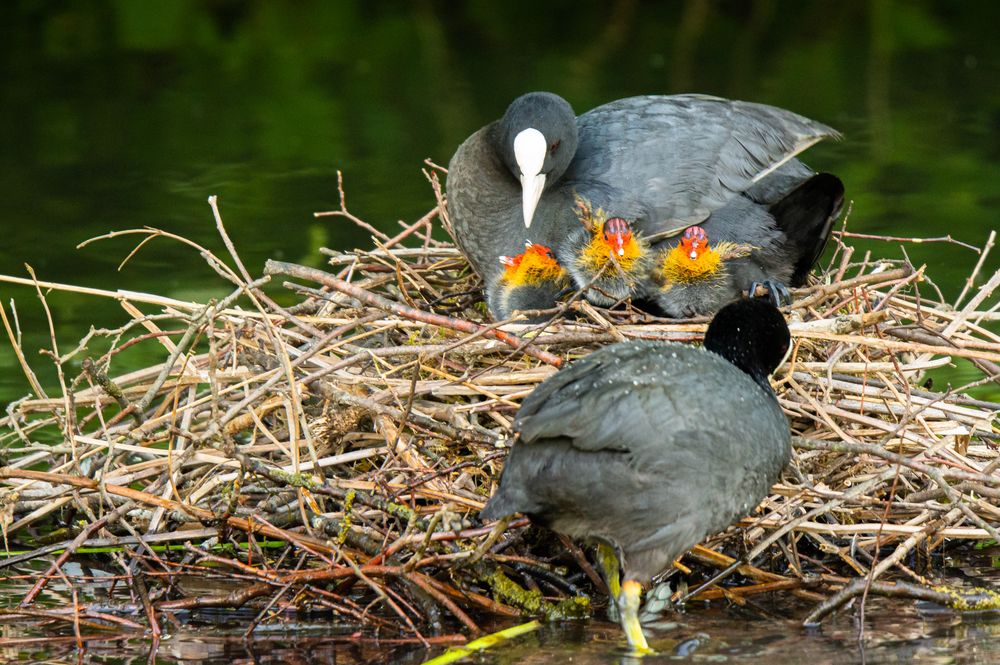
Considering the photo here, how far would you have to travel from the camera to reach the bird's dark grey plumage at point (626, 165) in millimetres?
4258

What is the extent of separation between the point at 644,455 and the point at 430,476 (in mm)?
627

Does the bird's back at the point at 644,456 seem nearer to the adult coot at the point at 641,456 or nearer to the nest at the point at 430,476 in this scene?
the adult coot at the point at 641,456

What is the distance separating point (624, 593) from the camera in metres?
3.22

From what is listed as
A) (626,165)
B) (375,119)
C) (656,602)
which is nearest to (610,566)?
(656,602)

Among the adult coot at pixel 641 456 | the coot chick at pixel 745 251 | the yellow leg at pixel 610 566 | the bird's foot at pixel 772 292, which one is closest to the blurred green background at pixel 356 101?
the coot chick at pixel 745 251

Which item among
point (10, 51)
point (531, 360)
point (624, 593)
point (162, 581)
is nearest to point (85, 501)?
point (162, 581)

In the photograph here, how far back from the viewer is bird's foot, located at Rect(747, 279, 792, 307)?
4.17 m

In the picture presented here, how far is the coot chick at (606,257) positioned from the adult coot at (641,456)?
30.7 inches

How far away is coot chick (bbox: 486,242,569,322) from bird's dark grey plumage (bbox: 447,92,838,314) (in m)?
0.10

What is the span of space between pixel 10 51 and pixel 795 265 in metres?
11.0

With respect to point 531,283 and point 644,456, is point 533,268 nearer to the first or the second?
point 531,283

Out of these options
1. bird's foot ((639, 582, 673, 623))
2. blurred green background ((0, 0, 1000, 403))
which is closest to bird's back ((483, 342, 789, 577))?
bird's foot ((639, 582, 673, 623))

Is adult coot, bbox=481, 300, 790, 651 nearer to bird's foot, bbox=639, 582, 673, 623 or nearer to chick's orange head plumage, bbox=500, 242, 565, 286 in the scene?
bird's foot, bbox=639, 582, 673, 623

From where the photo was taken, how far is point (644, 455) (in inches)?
121
